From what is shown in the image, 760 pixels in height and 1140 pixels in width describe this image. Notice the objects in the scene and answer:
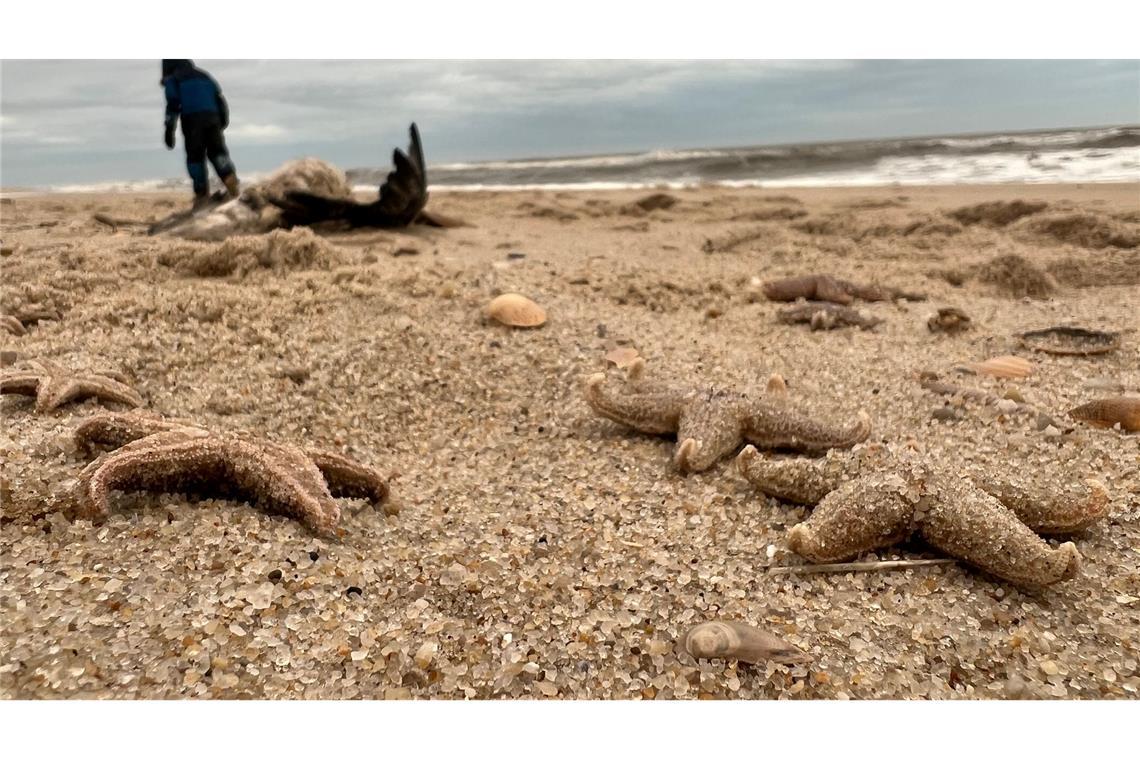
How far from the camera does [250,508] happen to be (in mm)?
2607

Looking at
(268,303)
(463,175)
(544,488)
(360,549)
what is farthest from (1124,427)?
(463,175)

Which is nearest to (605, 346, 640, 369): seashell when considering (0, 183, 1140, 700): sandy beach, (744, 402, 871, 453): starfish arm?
(0, 183, 1140, 700): sandy beach

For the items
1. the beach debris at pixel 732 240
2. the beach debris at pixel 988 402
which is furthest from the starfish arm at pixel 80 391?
the beach debris at pixel 732 240

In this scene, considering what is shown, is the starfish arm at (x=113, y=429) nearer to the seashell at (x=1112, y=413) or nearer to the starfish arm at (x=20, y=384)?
the starfish arm at (x=20, y=384)

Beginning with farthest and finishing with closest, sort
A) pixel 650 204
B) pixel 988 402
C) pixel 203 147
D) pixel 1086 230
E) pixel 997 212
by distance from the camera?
pixel 650 204
pixel 997 212
pixel 203 147
pixel 1086 230
pixel 988 402

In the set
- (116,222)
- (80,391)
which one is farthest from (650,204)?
(80,391)

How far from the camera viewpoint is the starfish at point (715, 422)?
327cm

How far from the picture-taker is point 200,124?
28.8 ft

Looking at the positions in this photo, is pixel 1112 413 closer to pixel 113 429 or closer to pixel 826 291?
pixel 826 291

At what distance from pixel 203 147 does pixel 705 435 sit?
28.8 ft

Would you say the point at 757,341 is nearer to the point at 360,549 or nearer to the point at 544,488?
the point at 544,488

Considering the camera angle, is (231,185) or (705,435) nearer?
(705,435)

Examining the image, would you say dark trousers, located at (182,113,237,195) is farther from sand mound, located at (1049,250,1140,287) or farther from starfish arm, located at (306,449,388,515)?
sand mound, located at (1049,250,1140,287)

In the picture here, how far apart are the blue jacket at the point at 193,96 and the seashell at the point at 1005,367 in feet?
25.1
